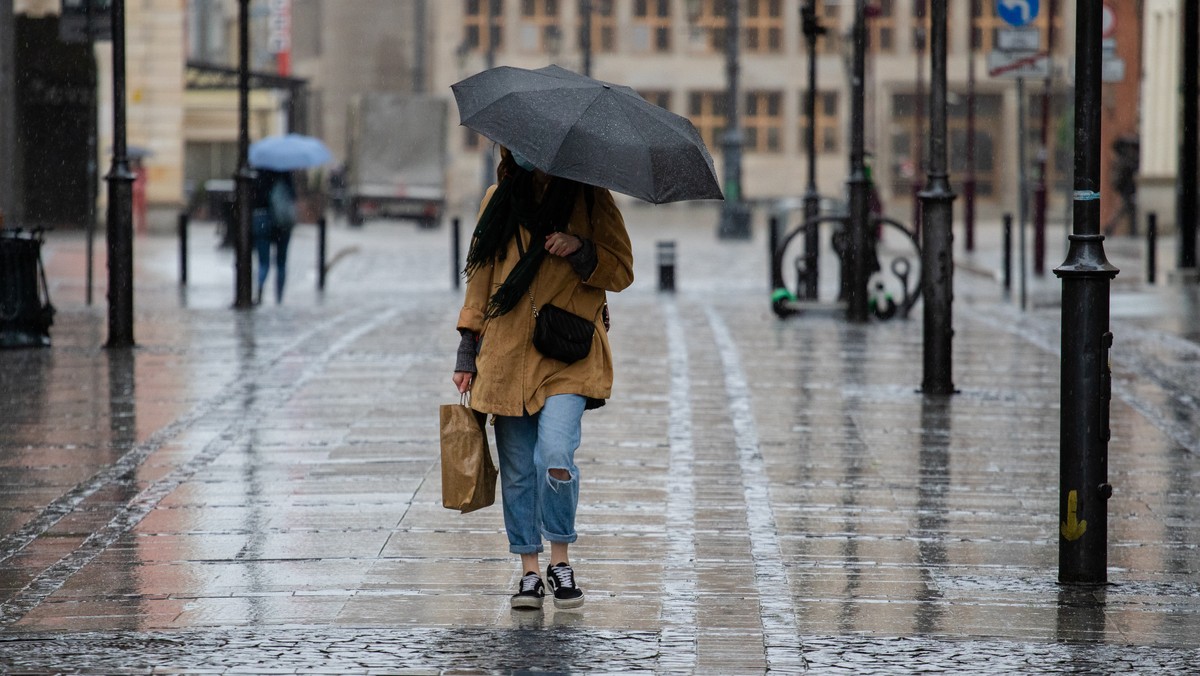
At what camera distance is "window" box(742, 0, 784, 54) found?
71.7m

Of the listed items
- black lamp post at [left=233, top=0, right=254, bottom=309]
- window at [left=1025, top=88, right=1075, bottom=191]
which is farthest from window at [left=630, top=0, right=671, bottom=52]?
black lamp post at [left=233, top=0, right=254, bottom=309]

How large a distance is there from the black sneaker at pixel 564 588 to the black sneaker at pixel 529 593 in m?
0.05

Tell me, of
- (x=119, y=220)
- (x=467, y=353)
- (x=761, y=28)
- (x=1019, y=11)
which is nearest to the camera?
(x=467, y=353)

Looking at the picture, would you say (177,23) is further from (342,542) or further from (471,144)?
(342,542)

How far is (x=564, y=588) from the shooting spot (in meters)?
6.47

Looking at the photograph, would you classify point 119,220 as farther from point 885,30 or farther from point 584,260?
point 885,30

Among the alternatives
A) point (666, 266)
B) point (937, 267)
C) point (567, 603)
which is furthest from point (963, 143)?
point (567, 603)

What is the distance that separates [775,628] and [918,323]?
11.6 meters

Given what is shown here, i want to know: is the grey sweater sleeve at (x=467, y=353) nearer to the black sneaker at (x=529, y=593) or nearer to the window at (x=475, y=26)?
the black sneaker at (x=529, y=593)

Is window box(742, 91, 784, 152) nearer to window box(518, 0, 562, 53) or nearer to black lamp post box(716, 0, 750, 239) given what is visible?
window box(518, 0, 562, 53)

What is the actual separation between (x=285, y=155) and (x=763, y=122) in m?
52.1

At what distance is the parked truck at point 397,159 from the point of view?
1895 inches

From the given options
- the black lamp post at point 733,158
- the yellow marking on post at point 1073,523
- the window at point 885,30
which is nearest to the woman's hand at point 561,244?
the yellow marking on post at point 1073,523

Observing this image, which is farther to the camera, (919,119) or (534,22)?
(534,22)
